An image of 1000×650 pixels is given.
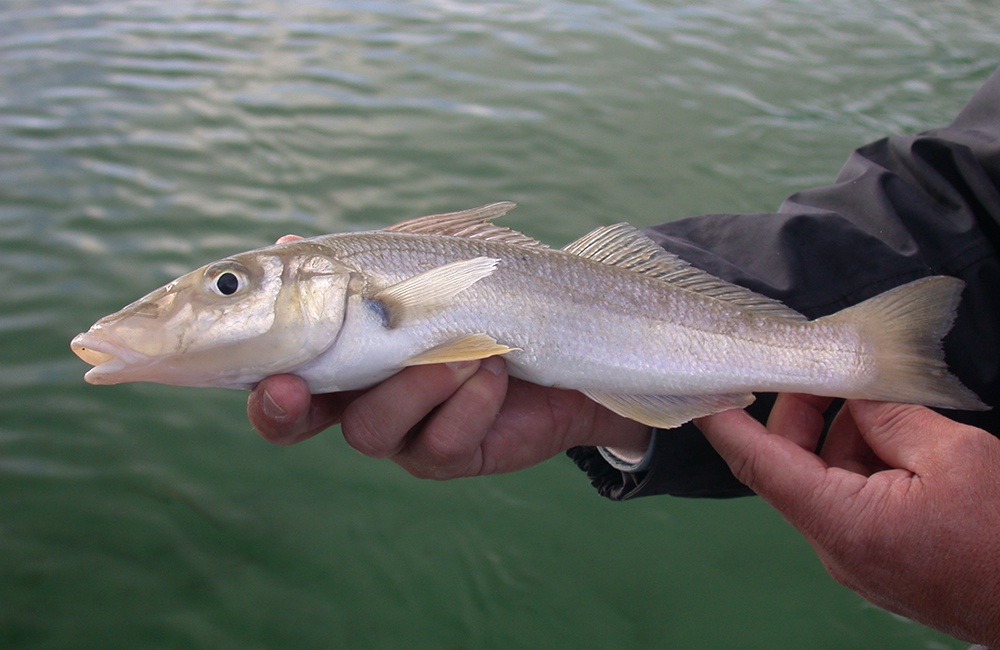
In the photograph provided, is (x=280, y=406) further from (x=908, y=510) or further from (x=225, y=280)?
(x=908, y=510)

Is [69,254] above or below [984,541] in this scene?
below

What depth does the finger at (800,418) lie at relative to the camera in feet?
9.46

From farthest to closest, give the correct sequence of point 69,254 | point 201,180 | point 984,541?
point 201,180, point 69,254, point 984,541

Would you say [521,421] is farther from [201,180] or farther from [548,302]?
[201,180]

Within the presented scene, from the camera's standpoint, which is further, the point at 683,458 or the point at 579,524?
the point at 579,524

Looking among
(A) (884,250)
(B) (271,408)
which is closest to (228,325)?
(B) (271,408)

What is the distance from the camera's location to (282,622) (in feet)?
13.9

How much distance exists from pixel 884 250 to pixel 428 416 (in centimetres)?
193

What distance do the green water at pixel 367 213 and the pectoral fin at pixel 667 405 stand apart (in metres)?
1.96

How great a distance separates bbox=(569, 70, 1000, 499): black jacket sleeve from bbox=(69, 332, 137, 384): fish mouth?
2.00m

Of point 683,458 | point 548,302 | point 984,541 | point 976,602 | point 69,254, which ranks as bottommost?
point 69,254

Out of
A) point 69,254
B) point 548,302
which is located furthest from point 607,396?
point 69,254

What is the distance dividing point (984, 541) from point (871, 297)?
42.5 inches

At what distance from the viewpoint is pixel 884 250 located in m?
3.02
